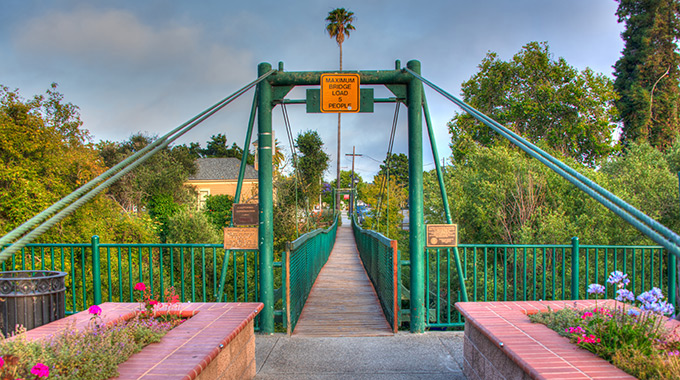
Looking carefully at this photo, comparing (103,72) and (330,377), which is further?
(103,72)

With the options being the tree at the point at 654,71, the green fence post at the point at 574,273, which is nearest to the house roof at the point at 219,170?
the tree at the point at 654,71

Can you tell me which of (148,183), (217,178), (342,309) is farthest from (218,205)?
(342,309)

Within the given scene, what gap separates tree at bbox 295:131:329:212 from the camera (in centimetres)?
3300

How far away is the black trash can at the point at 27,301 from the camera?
3361 mm

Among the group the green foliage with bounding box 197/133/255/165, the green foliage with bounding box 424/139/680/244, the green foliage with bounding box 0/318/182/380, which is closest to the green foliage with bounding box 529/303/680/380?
the green foliage with bounding box 0/318/182/380

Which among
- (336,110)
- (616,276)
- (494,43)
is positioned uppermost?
(494,43)

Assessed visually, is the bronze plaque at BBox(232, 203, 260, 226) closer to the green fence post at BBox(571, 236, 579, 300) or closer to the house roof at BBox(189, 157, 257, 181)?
the green fence post at BBox(571, 236, 579, 300)

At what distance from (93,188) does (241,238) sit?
2.30 meters

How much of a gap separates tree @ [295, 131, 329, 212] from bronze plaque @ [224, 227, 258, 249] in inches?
1066

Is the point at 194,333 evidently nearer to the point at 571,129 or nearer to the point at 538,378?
the point at 538,378

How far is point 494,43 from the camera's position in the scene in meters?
25.2

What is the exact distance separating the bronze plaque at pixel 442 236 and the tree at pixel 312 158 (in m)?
27.2

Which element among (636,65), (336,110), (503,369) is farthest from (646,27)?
(503,369)

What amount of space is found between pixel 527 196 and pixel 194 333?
16.3 metres
